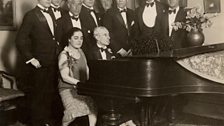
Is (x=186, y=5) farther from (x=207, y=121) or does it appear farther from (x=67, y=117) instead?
(x=67, y=117)

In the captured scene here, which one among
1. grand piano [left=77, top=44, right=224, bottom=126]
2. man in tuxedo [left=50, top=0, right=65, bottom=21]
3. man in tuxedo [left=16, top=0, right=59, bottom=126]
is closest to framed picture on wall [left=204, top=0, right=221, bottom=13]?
man in tuxedo [left=50, top=0, right=65, bottom=21]

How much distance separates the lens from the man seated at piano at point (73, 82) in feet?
13.5

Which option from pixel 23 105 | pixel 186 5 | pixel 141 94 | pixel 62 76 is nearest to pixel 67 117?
pixel 62 76

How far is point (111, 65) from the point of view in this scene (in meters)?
3.41

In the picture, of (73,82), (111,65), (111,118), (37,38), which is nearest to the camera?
(111,65)

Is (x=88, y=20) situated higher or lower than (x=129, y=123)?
higher

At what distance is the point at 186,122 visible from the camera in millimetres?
A: 4965

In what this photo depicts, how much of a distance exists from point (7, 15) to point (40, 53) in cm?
109

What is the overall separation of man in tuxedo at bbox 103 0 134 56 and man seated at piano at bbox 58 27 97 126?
1.23m

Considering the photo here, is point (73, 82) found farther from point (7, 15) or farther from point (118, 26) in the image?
point (7, 15)

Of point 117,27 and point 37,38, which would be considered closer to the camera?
point 37,38

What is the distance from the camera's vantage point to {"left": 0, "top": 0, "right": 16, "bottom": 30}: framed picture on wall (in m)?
5.81

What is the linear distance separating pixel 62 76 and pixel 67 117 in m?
0.43

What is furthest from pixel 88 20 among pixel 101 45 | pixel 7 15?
pixel 7 15
